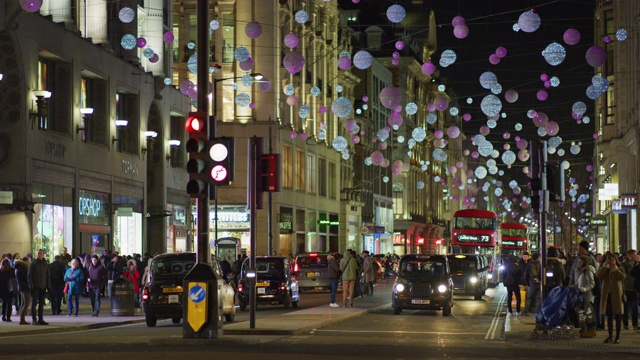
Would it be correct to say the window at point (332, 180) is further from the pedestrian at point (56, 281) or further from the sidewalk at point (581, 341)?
the sidewalk at point (581, 341)

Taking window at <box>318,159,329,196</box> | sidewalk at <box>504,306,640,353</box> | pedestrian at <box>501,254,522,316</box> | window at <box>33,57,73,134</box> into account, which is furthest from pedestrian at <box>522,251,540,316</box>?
window at <box>318,159,329,196</box>

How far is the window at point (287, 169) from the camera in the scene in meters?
72.7

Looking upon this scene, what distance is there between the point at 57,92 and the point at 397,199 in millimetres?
73212

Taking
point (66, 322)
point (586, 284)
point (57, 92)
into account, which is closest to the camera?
point (586, 284)

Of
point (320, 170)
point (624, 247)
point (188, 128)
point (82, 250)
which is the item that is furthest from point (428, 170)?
point (188, 128)

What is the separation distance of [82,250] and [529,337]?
966 inches

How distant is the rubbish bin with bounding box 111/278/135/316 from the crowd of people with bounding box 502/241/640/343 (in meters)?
10.4

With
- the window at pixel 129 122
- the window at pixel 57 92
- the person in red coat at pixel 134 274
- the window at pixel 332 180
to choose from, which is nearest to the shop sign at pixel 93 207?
the window at pixel 57 92

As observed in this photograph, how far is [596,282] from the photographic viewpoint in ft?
88.2

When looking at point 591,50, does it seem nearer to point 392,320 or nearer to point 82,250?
Result: point 392,320

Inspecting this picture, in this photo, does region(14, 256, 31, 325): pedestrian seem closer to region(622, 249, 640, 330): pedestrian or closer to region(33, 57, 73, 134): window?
region(33, 57, 73, 134): window

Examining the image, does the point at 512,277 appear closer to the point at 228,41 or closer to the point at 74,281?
the point at 74,281

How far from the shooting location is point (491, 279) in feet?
214

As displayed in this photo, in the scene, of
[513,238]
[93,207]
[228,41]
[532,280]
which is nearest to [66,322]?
[532,280]
